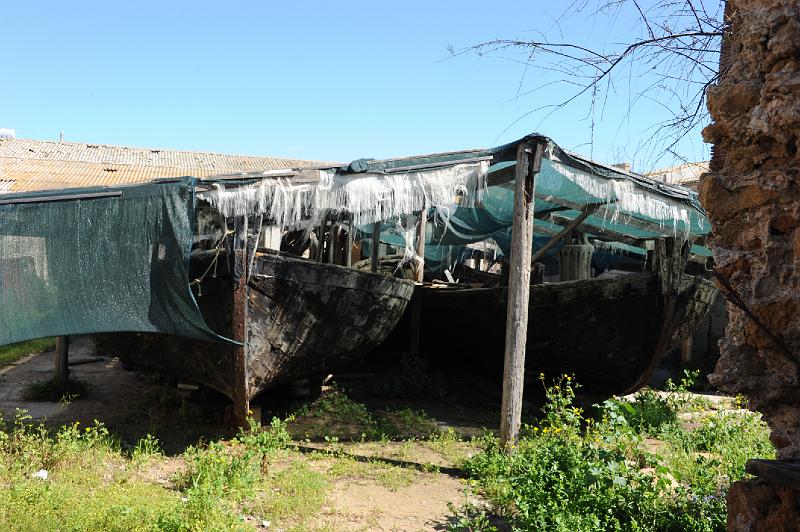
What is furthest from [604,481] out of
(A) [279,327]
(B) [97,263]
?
(B) [97,263]

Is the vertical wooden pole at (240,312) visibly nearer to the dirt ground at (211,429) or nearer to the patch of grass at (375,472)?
the dirt ground at (211,429)

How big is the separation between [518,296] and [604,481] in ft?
6.98

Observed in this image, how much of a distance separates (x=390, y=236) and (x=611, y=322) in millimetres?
6063

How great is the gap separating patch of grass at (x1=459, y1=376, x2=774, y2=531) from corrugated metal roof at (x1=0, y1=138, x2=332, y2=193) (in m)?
10.6

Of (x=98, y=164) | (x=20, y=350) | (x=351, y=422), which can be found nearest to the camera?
(x=351, y=422)

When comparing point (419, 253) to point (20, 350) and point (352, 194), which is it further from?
point (20, 350)

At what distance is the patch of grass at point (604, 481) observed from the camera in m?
4.07

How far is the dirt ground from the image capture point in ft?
16.0

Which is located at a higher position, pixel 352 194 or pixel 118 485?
pixel 352 194

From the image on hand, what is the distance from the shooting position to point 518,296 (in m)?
6.18

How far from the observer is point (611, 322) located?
7812 millimetres

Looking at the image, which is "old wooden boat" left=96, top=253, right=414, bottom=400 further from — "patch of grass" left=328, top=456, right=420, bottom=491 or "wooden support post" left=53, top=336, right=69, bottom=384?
"patch of grass" left=328, top=456, right=420, bottom=491

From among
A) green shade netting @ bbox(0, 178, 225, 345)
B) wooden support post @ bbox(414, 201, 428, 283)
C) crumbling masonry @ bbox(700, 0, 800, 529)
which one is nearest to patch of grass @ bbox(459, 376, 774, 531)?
crumbling masonry @ bbox(700, 0, 800, 529)

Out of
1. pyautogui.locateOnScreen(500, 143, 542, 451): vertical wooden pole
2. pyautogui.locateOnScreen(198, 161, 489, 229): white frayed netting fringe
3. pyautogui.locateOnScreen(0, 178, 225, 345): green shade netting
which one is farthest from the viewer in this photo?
pyautogui.locateOnScreen(500, 143, 542, 451): vertical wooden pole
